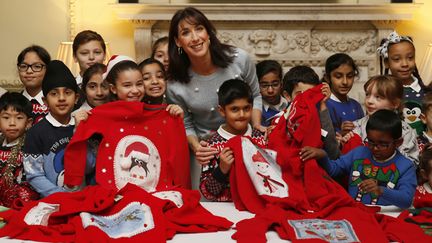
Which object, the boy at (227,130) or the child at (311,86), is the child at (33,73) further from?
the child at (311,86)

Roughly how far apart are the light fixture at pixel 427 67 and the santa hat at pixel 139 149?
2.82 m

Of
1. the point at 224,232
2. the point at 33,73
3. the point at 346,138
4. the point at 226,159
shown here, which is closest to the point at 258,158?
the point at 226,159

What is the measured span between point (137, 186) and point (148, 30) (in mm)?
2667

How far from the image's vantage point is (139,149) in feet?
7.15

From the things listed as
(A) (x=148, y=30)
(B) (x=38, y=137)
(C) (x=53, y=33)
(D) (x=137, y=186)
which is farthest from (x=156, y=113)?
(C) (x=53, y=33)

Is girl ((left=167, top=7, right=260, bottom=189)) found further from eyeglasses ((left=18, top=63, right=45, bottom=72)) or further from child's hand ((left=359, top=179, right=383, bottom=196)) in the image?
eyeglasses ((left=18, top=63, right=45, bottom=72))

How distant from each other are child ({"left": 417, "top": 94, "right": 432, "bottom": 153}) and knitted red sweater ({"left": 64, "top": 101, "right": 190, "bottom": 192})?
1.12 metres

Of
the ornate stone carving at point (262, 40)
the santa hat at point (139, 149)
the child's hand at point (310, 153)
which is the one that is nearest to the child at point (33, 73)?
the santa hat at point (139, 149)

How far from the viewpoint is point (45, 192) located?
86.4 inches

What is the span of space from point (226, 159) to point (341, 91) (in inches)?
38.0

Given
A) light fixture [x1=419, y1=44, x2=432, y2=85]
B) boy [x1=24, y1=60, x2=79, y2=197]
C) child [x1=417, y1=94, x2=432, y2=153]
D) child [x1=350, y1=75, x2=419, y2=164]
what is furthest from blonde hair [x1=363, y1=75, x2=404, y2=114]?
light fixture [x1=419, y1=44, x2=432, y2=85]

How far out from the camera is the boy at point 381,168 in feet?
6.79

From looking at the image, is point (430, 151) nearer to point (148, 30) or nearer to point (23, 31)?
point (148, 30)

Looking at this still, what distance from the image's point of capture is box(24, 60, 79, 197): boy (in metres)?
2.21
